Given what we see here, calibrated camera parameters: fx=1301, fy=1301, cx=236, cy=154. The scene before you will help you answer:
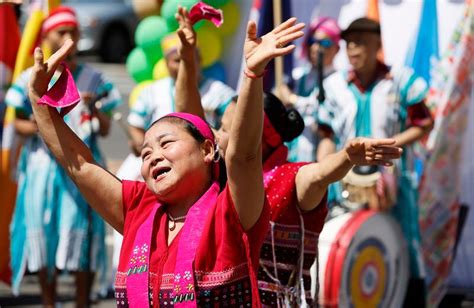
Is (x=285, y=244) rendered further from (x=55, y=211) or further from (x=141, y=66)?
(x=141, y=66)

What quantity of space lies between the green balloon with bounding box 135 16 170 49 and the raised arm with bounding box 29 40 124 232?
4242 mm

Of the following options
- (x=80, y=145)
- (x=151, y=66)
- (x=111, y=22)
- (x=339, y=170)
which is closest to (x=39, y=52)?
(x=80, y=145)

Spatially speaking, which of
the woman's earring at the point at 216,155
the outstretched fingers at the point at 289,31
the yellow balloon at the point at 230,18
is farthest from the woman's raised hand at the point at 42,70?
the yellow balloon at the point at 230,18

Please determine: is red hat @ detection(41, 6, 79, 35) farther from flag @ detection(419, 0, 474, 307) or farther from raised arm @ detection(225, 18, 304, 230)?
raised arm @ detection(225, 18, 304, 230)

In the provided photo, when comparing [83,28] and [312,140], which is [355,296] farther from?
[83,28]

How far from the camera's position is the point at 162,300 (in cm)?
373

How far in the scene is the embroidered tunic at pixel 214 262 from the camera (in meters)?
3.71

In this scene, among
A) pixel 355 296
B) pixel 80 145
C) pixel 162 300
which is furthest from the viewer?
pixel 355 296

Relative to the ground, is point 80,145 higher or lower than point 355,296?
higher

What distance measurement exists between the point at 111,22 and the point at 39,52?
16.7 m

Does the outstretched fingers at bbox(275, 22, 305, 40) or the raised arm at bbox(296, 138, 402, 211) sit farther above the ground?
the outstretched fingers at bbox(275, 22, 305, 40)

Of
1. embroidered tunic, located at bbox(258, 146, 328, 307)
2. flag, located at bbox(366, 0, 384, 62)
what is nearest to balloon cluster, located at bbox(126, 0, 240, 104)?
flag, located at bbox(366, 0, 384, 62)

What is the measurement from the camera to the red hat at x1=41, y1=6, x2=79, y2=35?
24.9 ft

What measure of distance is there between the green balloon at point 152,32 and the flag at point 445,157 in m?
1.78
